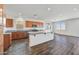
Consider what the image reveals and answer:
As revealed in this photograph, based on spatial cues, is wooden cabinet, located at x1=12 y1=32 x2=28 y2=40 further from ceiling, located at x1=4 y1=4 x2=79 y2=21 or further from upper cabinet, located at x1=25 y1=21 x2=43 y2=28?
ceiling, located at x1=4 y1=4 x2=79 y2=21

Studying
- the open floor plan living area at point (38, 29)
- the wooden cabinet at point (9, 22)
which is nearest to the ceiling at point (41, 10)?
the open floor plan living area at point (38, 29)

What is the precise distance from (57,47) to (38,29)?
0.71 meters

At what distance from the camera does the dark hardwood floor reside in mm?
2812

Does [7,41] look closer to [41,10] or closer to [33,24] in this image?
[33,24]

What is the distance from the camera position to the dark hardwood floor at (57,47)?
2812 mm

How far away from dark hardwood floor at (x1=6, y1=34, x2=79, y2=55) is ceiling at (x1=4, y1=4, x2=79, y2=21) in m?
0.62

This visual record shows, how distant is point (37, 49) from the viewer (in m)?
2.88

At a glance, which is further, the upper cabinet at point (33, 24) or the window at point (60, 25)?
the window at point (60, 25)

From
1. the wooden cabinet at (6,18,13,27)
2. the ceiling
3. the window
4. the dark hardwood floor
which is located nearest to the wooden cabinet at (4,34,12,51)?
the dark hardwood floor

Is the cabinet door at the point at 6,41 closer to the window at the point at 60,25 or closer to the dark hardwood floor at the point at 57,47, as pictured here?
the dark hardwood floor at the point at 57,47

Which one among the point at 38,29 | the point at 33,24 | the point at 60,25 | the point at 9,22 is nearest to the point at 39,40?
the point at 38,29

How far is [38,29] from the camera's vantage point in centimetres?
294
